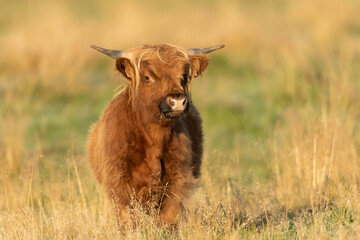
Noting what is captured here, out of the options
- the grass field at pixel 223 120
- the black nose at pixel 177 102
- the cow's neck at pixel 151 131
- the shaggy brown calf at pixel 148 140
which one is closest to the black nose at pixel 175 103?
the black nose at pixel 177 102

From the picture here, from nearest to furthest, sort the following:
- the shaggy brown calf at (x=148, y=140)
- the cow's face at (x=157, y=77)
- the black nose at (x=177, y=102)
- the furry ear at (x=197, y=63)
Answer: the black nose at (x=177, y=102) < the cow's face at (x=157, y=77) < the shaggy brown calf at (x=148, y=140) < the furry ear at (x=197, y=63)

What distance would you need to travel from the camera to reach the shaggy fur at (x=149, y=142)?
19.4 feet

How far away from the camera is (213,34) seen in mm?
17547

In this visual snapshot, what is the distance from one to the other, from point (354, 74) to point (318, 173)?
6.58m

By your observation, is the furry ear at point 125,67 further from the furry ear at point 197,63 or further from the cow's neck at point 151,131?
the furry ear at point 197,63

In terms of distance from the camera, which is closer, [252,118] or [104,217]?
[104,217]

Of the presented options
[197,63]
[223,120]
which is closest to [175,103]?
[197,63]

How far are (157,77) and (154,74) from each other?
41 mm

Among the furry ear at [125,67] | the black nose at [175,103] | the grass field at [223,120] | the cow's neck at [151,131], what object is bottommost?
the grass field at [223,120]

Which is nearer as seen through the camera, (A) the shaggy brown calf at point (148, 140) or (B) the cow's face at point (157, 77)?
(B) the cow's face at point (157, 77)

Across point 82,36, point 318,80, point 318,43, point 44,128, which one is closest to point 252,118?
point 318,80

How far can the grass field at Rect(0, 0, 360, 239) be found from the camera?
603 cm

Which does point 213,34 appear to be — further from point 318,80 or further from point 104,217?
point 104,217

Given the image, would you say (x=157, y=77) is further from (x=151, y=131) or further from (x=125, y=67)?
(x=151, y=131)
